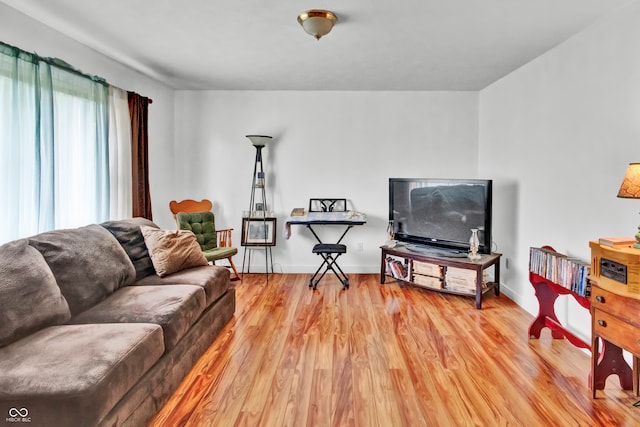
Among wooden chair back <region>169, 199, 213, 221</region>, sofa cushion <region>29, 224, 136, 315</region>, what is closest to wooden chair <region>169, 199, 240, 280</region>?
wooden chair back <region>169, 199, 213, 221</region>

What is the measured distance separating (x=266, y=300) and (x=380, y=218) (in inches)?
78.8

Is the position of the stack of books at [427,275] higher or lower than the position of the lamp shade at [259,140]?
lower

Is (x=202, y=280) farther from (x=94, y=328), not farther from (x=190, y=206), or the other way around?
(x=190, y=206)

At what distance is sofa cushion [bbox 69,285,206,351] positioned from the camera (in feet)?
7.55

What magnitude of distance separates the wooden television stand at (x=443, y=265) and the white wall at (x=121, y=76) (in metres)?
2.93

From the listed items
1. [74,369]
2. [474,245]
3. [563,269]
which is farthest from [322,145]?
[74,369]

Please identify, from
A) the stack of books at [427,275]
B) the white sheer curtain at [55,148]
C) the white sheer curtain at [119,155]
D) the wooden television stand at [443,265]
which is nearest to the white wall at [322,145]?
the wooden television stand at [443,265]

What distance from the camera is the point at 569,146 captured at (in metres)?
3.13

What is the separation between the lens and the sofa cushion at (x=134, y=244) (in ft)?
10.3

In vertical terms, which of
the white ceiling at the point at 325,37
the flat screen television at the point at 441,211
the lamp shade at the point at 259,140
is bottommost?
the flat screen television at the point at 441,211

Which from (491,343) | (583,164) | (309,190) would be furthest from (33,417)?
(309,190)

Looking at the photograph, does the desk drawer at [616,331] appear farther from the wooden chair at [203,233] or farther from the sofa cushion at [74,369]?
the wooden chair at [203,233]

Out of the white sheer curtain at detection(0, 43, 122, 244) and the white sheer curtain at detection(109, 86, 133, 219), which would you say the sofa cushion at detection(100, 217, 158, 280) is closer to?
the white sheer curtain at detection(0, 43, 122, 244)

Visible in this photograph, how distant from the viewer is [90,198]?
3.50 metres
